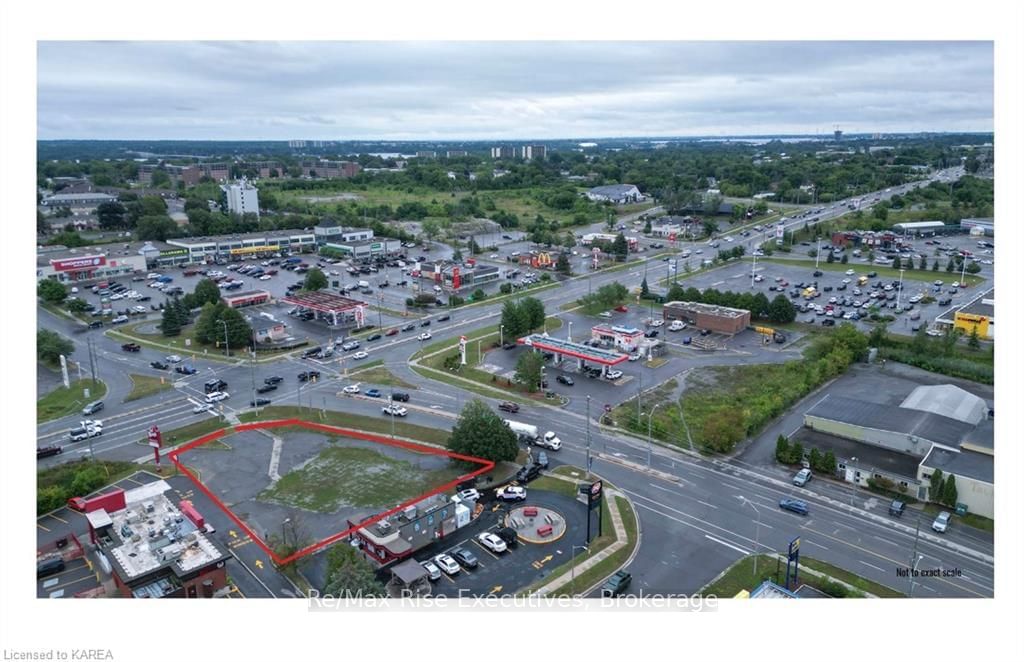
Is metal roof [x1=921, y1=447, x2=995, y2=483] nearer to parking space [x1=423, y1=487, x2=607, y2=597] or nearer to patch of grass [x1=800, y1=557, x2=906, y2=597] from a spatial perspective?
patch of grass [x1=800, y1=557, x2=906, y2=597]

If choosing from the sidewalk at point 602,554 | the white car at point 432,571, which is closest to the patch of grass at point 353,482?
the white car at point 432,571

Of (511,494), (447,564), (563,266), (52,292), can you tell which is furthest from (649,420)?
(52,292)

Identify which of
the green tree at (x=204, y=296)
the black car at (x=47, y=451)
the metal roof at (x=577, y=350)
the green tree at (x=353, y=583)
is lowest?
the green tree at (x=353, y=583)

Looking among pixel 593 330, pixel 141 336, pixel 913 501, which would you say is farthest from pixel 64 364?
pixel 913 501

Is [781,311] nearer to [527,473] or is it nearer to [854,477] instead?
[854,477]

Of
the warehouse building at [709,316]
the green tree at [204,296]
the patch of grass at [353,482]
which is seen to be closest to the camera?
the patch of grass at [353,482]

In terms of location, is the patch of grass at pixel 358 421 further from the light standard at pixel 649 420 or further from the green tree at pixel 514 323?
the green tree at pixel 514 323

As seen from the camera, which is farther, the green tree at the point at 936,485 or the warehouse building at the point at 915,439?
the warehouse building at the point at 915,439

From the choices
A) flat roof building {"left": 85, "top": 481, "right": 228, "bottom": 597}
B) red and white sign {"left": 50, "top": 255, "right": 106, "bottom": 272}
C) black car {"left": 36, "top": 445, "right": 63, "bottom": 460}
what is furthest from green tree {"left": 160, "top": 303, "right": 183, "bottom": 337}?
flat roof building {"left": 85, "top": 481, "right": 228, "bottom": 597}
